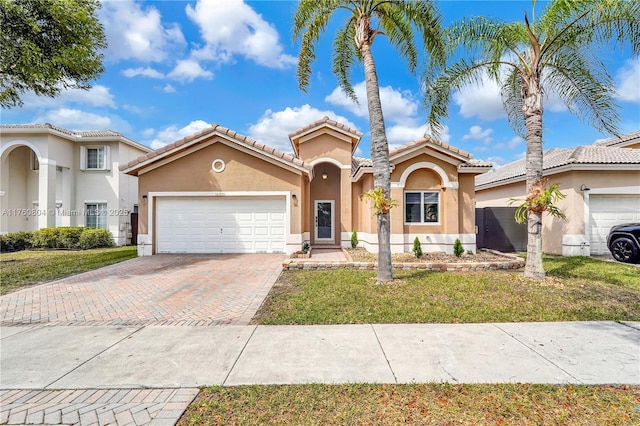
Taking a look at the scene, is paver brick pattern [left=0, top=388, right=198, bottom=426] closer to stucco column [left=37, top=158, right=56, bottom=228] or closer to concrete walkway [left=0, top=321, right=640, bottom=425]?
concrete walkway [left=0, top=321, right=640, bottom=425]

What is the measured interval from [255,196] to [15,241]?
1430cm

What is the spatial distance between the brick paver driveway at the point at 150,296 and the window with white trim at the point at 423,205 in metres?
6.36

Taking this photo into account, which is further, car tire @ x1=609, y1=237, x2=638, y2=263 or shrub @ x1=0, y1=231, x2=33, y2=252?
shrub @ x1=0, y1=231, x2=33, y2=252

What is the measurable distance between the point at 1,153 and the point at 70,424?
74.1ft

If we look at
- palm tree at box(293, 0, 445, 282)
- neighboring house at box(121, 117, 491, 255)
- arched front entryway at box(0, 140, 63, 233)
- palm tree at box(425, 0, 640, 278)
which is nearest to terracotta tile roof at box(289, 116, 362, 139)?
neighboring house at box(121, 117, 491, 255)

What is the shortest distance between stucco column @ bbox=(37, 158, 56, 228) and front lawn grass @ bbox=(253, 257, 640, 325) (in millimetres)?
16757

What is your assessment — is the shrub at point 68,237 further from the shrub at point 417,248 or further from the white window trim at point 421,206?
the shrub at point 417,248

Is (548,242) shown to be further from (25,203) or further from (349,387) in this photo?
(25,203)

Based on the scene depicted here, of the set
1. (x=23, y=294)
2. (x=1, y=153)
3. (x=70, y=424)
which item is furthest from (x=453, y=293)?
(x=1, y=153)

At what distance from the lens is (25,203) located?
1939cm

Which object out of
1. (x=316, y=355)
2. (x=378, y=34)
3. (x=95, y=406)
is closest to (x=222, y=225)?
(x=378, y=34)

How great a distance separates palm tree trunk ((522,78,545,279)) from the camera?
29.1 ft

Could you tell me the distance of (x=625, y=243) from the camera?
1166 cm

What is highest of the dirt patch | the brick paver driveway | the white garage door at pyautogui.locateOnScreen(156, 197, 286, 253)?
the white garage door at pyautogui.locateOnScreen(156, 197, 286, 253)
